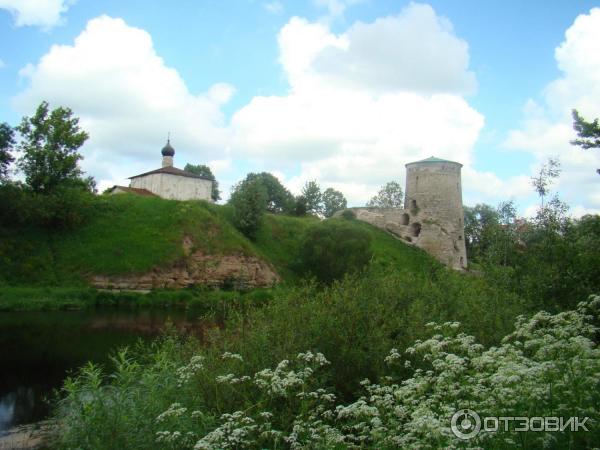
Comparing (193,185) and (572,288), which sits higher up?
(193,185)

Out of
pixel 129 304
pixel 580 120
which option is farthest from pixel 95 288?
pixel 580 120

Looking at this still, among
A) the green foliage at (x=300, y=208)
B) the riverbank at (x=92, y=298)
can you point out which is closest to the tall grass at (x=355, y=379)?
the riverbank at (x=92, y=298)

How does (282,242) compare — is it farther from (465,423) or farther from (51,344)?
(465,423)

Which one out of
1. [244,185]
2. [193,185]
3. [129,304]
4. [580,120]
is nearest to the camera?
[580,120]

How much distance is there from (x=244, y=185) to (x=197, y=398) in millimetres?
33599

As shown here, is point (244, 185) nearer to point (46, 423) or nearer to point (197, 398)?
point (46, 423)

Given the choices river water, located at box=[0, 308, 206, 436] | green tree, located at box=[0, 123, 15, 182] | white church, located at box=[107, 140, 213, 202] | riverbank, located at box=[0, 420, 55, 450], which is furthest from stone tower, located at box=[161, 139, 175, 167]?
riverbank, located at box=[0, 420, 55, 450]

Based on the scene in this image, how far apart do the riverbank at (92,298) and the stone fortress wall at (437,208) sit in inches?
742

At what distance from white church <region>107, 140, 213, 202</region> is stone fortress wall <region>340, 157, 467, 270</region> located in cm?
1742

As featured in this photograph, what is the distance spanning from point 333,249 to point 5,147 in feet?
64.9

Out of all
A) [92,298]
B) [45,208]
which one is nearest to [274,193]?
[45,208]

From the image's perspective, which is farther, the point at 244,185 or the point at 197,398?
the point at 244,185

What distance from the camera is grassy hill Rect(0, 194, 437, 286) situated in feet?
Answer: 90.7

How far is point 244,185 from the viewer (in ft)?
128
